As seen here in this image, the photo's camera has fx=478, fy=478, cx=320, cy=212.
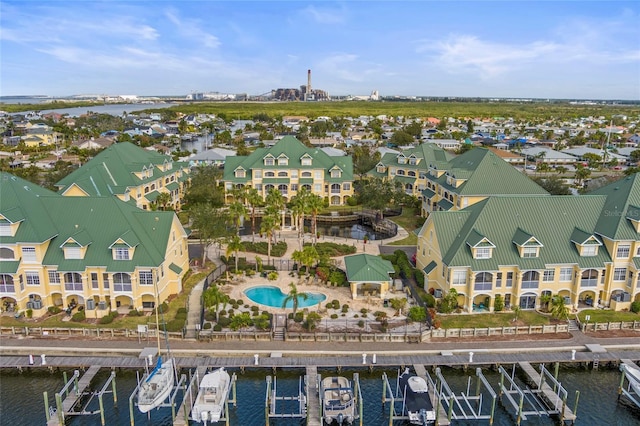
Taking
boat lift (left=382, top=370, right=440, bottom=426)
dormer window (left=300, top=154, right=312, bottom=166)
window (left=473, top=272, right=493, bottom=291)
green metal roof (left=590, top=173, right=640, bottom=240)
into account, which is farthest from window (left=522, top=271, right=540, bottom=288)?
dormer window (left=300, top=154, right=312, bottom=166)

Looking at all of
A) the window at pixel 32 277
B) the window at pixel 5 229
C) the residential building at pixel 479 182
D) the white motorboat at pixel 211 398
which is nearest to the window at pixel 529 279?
the residential building at pixel 479 182

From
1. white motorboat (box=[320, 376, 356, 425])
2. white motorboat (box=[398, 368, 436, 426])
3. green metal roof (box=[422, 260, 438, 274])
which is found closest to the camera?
white motorboat (box=[320, 376, 356, 425])

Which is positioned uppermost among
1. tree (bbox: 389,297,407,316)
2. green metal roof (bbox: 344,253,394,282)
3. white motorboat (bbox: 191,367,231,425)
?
green metal roof (bbox: 344,253,394,282)

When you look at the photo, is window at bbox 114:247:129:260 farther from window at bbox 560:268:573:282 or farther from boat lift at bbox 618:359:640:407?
boat lift at bbox 618:359:640:407

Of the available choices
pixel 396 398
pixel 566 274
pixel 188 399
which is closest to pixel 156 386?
pixel 188 399

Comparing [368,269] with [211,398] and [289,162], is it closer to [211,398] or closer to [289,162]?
[211,398]

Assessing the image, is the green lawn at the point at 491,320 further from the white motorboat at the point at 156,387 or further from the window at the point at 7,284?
the window at the point at 7,284
